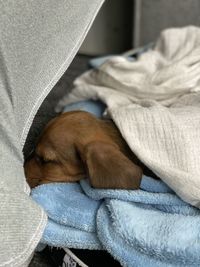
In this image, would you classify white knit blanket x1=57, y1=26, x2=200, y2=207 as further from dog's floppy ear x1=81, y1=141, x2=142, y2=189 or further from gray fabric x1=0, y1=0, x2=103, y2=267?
gray fabric x1=0, y1=0, x2=103, y2=267

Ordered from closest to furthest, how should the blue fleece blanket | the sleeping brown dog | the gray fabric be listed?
the gray fabric, the blue fleece blanket, the sleeping brown dog

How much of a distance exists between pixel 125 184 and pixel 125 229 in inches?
3.7

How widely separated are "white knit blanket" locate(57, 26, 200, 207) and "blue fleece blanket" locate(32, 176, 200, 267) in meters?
0.05

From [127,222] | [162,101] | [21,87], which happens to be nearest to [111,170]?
[127,222]

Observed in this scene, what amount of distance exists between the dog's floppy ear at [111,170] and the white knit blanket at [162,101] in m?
0.04

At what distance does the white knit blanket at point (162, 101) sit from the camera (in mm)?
844

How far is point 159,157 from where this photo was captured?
865mm

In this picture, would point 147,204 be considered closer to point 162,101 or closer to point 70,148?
point 70,148

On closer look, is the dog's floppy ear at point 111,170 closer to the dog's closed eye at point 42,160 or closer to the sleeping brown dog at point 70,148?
the sleeping brown dog at point 70,148

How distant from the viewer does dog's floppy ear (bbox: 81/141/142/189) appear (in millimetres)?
830

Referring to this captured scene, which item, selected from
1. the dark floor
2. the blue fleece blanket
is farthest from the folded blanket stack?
the dark floor

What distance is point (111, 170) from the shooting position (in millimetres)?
834

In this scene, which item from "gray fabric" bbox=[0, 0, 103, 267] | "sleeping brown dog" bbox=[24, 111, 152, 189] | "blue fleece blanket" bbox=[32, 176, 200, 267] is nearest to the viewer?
"gray fabric" bbox=[0, 0, 103, 267]

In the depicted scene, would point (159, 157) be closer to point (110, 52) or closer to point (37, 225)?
point (37, 225)
